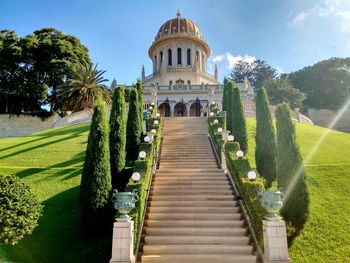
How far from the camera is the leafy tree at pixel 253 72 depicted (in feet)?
210

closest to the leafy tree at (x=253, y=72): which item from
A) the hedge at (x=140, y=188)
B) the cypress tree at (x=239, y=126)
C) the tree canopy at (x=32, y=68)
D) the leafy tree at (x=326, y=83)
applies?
the leafy tree at (x=326, y=83)

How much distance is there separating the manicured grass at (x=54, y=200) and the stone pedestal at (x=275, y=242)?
4843 millimetres

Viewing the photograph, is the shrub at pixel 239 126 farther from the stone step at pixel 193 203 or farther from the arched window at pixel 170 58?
the arched window at pixel 170 58

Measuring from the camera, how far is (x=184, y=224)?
1027 centimetres

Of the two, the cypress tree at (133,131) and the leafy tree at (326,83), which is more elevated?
the leafy tree at (326,83)

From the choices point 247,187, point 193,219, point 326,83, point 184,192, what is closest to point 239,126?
point 184,192

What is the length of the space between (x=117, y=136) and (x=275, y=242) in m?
8.79

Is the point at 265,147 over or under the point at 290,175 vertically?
over

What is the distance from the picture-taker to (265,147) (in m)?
14.2

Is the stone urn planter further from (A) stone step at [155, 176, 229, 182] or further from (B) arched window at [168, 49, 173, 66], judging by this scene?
(B) arched window at [168, 49, 173, 66]

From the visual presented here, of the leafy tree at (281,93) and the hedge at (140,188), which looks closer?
the hedge at (140,188)

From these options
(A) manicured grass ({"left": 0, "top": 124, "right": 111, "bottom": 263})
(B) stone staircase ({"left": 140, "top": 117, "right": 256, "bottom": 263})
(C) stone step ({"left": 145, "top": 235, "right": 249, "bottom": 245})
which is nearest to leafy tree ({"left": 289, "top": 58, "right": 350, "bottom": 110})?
(B) stone staircase ({"left": 140, "top": 117, "right": 256, "bottom": 263})

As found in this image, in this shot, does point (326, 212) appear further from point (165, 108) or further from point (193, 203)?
point (165, 108)

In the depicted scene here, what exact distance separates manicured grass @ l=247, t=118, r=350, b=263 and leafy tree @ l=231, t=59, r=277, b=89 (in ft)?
157
